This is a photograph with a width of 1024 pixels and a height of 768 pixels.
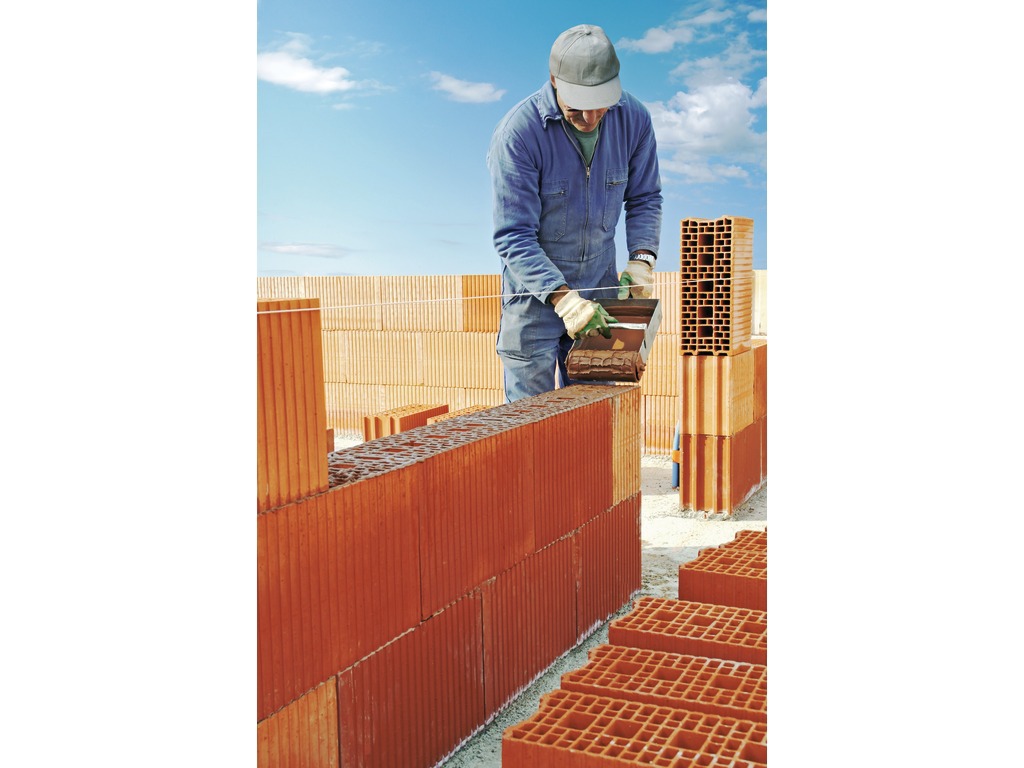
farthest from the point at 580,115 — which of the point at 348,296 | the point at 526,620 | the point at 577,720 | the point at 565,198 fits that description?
the point at 348,296

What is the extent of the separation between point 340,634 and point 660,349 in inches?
433

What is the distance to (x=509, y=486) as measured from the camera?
4758 mm

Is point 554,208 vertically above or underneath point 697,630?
above

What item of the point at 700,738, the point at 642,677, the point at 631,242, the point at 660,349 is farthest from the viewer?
the point at 660,349

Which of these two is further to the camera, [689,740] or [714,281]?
[714,281]

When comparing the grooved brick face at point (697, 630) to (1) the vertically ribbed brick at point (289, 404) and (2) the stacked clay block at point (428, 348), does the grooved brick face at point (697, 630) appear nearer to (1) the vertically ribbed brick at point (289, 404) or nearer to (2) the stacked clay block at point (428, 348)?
(1) the vertically ribbed brick at point (289, 404)

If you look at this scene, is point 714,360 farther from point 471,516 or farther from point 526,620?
point 471,516

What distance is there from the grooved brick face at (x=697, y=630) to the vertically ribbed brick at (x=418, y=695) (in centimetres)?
72

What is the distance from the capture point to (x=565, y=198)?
6.72 m

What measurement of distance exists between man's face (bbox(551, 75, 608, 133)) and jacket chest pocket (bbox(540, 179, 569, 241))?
42 cm

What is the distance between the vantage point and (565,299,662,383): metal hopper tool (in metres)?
6.48

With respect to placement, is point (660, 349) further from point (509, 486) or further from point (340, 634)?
point (340, 634)

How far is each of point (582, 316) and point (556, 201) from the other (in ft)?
3.05
